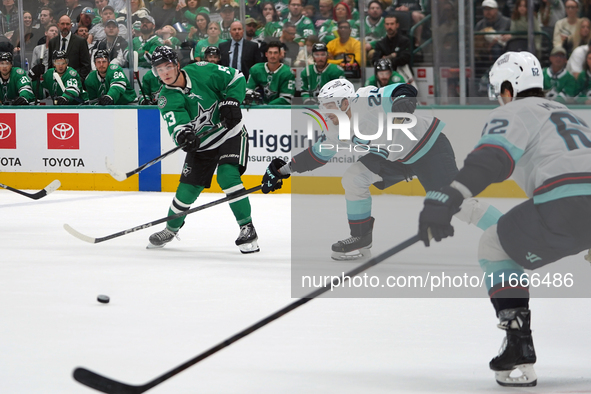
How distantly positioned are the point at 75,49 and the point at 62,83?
46 cm

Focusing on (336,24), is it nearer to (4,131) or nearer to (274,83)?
(274,83)

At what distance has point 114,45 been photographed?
801 centimetres

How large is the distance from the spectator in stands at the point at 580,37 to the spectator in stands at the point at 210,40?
3274mm

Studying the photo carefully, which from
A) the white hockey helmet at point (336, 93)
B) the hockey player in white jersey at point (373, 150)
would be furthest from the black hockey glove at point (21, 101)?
the white hockey helmet at point (336, 93)

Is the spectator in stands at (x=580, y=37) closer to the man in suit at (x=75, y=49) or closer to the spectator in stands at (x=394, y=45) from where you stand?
the spectator in stands at (x=394, y=45)

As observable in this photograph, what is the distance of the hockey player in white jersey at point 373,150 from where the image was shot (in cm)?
376

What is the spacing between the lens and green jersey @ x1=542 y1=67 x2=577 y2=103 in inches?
261

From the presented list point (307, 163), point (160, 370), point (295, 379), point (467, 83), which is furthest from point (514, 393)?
point (467, 83)

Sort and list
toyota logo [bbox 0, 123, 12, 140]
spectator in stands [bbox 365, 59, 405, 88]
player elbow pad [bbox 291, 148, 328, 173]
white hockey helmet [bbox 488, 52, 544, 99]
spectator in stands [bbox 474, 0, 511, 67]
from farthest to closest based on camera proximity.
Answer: toyota logo [bbox 0, 123, 12, 140] → spectator in stands [bbox 365, 59, 405, 88] → spectator in stands [bbox 474, 0, 511, 67] → player elbow pad [bbox 291, 148, 328, 173] → white hockey helmet [bbox 488, 52, 544, 99]

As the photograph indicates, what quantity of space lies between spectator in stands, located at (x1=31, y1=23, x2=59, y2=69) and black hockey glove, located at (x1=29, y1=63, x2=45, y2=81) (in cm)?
1

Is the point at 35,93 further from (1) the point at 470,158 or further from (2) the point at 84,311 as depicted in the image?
(1) the point at 470,158

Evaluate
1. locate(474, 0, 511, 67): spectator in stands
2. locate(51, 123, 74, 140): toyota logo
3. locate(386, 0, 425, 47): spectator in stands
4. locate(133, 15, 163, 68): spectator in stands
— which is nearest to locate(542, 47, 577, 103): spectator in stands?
locate(474, 0, 511, 67): spectator in stands

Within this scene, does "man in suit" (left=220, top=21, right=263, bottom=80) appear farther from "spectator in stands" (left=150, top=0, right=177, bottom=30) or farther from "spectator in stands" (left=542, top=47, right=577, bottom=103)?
"spectator in stands" (left=542, top=47, right=577, bottom=103)

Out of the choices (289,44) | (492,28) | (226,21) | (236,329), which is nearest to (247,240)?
(236,329)
